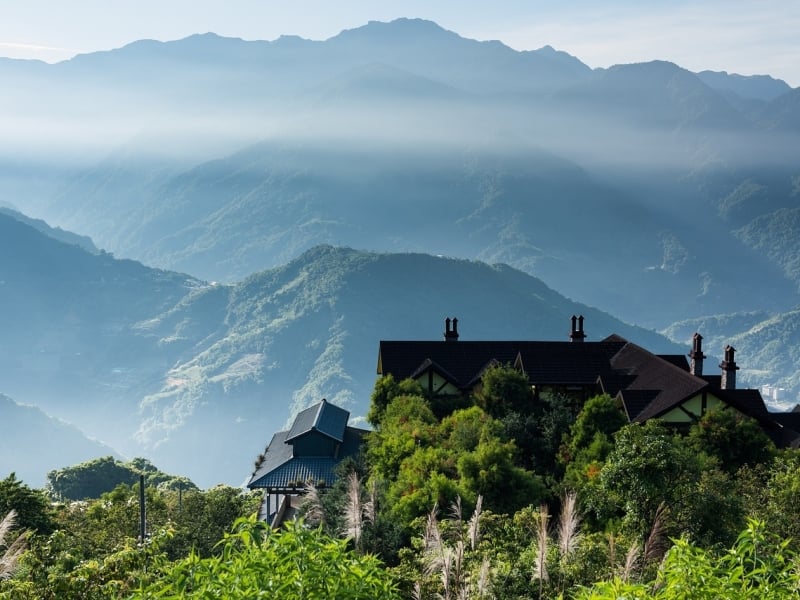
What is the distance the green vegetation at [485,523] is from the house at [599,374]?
4.58 ft

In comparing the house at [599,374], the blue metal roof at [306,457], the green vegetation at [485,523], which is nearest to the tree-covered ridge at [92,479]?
the blue metal roof at [306,457]

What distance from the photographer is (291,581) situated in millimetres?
7738

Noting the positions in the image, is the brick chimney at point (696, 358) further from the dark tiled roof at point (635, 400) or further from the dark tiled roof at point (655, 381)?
the dark tiled roof at point (635, 400)

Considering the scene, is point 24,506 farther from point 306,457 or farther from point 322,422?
point 322,422

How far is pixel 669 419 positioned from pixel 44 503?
72.4 feet

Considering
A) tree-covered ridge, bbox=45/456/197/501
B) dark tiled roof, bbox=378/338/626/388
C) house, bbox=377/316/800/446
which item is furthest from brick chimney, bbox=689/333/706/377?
tree-covered ridge, bbox=45/456/197/501

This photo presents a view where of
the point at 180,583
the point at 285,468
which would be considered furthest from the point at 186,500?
A: the point at 180,583

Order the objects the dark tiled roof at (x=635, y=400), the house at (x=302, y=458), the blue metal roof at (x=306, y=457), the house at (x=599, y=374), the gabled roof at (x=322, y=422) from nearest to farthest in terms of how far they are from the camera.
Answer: the house at (x=599, y=374) < the dark tiled roof at (x=635, y=400) < the house at (x=302, y=458) < the blue metal roof at (x=306, y=457) < the gabled roof at (x=322, y=422)

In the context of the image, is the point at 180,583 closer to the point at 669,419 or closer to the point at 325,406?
the point at 669,419

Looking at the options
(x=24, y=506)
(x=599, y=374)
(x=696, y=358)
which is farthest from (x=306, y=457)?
(x=24, y=506)

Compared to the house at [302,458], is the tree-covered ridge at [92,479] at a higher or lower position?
lower

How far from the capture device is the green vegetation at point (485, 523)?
26.9ft

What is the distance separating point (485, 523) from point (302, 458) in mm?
28777

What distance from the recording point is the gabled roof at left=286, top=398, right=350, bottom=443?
161ft
